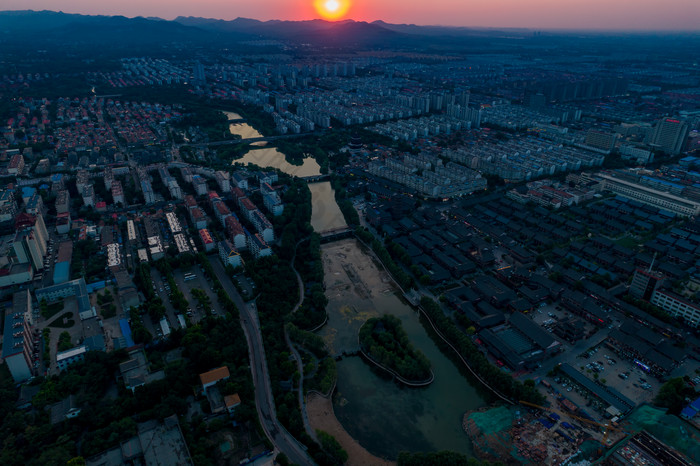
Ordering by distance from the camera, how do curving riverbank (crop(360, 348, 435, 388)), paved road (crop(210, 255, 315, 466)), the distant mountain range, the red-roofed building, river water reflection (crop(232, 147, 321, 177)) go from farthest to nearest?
1. the distant mountain range
2. river water reflection (crop(232, 147, 321, 177))
3. the red-roofed building
4. curving riverbank (crop(360, 348, 435, 388))
5. paved road (crop(210, 255, 315, 466))

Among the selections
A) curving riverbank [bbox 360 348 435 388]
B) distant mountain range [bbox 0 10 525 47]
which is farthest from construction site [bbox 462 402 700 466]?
distant mountain range [bbox 0 10 525 47]

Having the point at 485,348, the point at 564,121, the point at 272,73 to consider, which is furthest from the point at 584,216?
the point at 272,73

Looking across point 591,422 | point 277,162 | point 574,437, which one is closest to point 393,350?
point 574,437

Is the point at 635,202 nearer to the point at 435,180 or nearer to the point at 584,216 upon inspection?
the point at 584,216

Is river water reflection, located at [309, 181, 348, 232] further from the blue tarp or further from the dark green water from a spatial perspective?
the blue tarp

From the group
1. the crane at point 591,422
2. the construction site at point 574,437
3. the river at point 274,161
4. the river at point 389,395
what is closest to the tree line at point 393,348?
the river at point 389,395

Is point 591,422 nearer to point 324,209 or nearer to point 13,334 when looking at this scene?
point 324,209

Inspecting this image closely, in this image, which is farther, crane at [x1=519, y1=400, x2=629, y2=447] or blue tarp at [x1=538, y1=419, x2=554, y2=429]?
blue tarp at [x1=538, y1=419, x2=554, y2=429]
